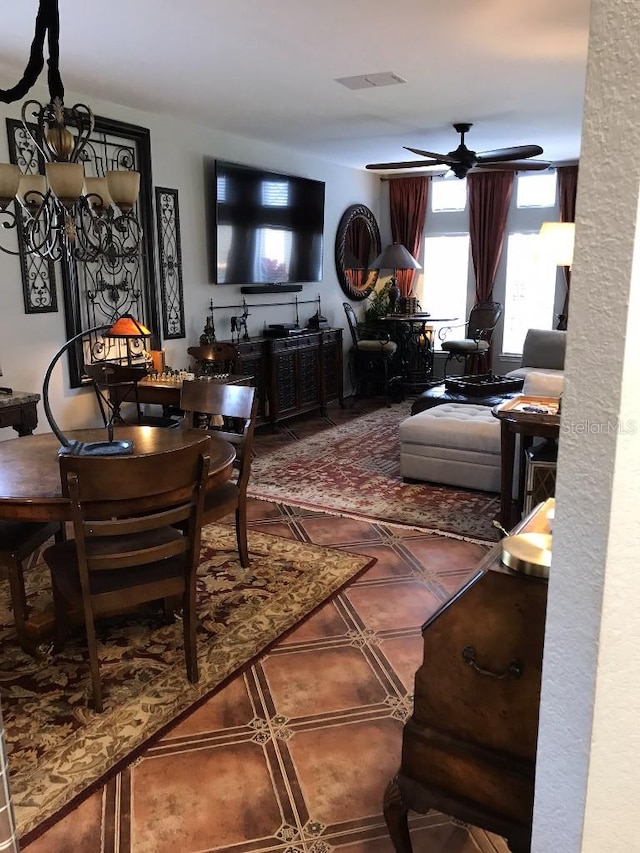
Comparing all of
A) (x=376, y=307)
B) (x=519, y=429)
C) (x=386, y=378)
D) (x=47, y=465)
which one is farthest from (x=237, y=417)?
(x=376, y=307)

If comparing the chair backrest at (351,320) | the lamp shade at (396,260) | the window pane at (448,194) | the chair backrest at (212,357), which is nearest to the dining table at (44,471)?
the chair backrest at (212,357)

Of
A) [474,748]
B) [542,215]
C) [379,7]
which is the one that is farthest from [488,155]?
[474,748]

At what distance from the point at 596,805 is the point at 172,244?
5124 millimetres

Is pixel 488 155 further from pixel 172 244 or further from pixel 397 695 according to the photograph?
pixel 397 695

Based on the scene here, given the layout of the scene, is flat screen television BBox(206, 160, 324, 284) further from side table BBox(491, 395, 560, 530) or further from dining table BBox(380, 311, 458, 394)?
side table BBox(491, 395, 560, 530)

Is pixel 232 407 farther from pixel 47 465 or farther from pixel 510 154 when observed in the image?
pixel 510 154

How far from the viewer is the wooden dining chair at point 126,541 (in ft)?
6.92

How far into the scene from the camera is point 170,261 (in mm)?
5395

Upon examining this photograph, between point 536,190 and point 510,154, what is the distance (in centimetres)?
326

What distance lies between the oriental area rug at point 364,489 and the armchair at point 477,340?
6.55ft

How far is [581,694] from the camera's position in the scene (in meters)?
0.92

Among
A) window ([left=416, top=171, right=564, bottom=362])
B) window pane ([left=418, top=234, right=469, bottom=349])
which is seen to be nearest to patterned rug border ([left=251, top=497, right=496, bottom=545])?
window ([left=416, top=171, right=564, bottom=362])

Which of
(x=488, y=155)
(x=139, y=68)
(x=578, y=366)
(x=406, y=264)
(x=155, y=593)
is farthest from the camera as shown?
(x=406, y=264)

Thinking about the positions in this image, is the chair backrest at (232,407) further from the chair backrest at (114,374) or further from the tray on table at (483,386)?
the tray on table at (483,386)
